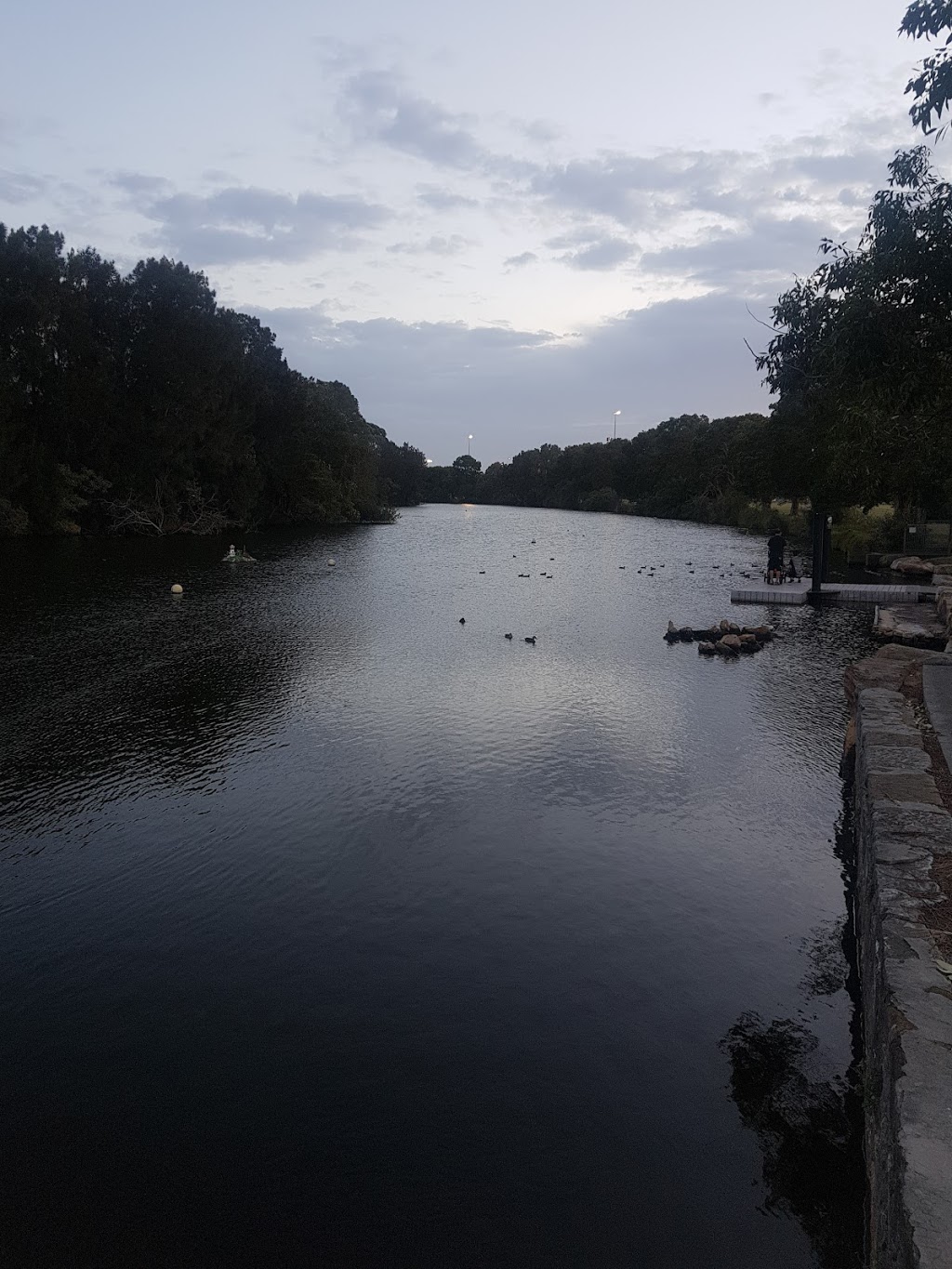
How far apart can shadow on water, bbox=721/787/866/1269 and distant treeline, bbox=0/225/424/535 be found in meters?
56.5

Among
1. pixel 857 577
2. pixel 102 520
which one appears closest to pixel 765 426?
pixel 857 577

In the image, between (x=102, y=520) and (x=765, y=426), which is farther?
(x=765, y=426)

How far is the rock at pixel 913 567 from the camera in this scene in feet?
132

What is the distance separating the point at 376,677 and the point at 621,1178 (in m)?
15.0

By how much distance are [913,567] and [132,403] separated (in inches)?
2066

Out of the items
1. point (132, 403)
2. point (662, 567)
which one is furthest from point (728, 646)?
point (132, 403)

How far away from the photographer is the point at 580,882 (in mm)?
10055

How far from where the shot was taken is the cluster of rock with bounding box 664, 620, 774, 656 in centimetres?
2384

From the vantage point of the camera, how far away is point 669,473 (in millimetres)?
137125

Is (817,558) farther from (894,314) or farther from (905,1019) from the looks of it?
(905,1019)

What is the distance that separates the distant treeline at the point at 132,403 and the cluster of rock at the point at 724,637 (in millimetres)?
44634

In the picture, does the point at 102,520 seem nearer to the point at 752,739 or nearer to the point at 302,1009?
the point at 752,739

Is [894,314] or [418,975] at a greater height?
[894,314]

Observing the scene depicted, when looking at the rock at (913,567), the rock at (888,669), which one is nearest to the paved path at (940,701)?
the rock at (888,669)
